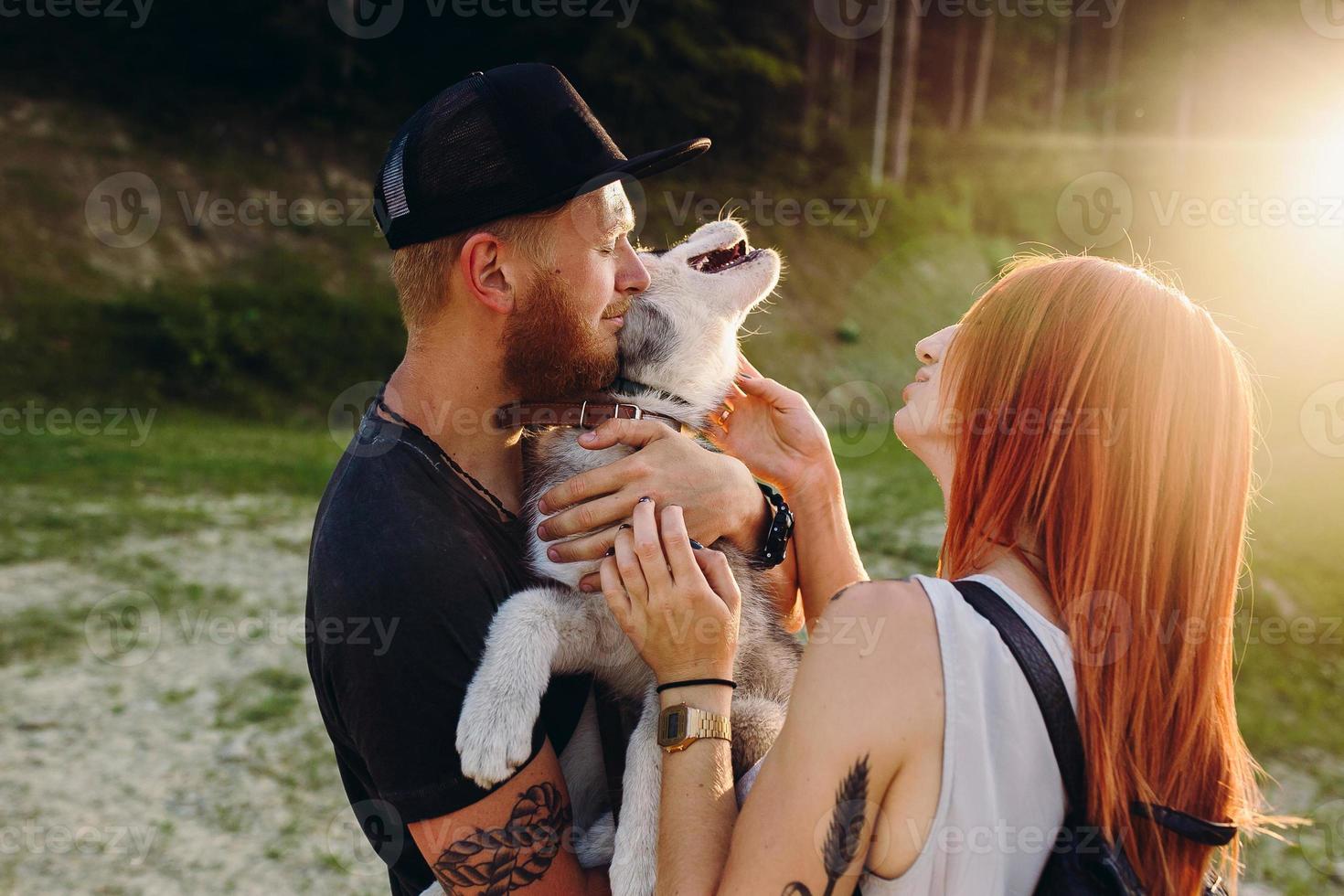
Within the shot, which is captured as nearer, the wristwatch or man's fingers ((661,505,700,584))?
the wristwatch

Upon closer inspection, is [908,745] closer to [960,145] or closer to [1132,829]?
[1132,829]

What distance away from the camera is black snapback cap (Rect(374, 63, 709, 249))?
245cm

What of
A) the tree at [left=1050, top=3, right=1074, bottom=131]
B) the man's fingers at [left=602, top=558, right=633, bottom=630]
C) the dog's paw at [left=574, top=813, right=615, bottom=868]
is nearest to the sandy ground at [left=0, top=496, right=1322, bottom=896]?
the dog's paw at [left=574, top=813, right=615, bottom=868]

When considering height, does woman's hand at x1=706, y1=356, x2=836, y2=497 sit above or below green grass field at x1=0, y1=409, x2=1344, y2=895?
above

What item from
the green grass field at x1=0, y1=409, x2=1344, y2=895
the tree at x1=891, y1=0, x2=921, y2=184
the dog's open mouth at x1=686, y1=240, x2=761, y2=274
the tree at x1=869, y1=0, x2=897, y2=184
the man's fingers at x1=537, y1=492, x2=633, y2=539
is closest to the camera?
the man's fingers at x1=537, y1=492, x2=633, y2=539

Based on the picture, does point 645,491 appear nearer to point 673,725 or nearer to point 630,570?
point 630,570

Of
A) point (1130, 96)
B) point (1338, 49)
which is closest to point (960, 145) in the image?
point (1130, 96)

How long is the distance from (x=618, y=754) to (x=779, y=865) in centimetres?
122

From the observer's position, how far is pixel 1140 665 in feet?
6.01

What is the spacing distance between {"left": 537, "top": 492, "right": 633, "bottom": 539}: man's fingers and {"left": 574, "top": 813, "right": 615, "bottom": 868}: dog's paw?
2.58ft

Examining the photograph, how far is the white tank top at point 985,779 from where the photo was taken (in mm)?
1726

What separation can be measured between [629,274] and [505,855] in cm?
151

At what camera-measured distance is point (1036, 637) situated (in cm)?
182

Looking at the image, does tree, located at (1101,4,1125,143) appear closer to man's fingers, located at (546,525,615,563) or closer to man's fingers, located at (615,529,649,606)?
man's fingers, located at (546,525,615,563)
